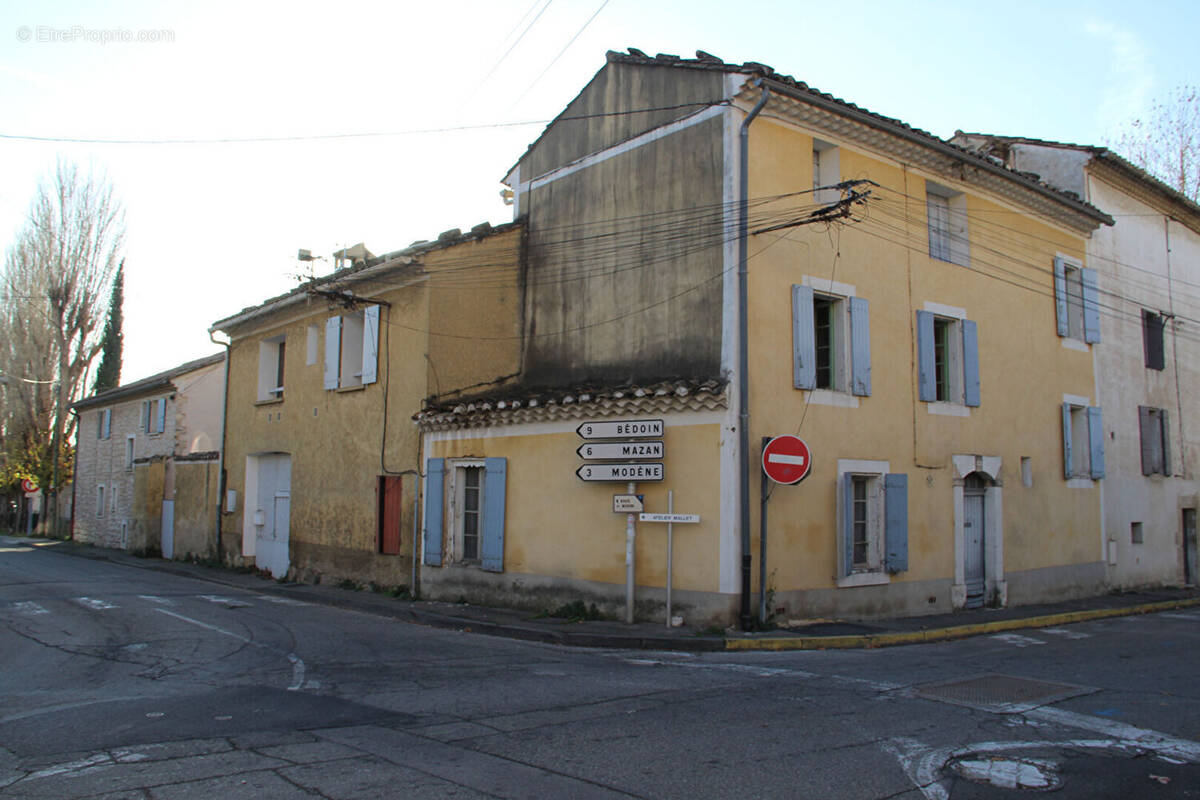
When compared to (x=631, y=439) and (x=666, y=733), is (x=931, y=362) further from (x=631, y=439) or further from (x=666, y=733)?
(x=666, y=733)

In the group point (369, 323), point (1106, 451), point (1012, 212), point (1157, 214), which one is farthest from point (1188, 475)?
point (369, 323)

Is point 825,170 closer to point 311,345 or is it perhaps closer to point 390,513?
point 390,513

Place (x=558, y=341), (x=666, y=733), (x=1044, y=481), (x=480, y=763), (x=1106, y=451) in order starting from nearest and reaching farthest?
(x=480, y=763)
(x=666, y=733)
(x=558, y=341)
(x=1044, y=481)
(x=1106, y=451)

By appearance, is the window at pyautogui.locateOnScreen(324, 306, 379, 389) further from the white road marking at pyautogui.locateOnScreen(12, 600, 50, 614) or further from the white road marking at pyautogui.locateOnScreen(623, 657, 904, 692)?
the white road marking at pyautogui.locateOnScreen(623, 657, 904, 692)

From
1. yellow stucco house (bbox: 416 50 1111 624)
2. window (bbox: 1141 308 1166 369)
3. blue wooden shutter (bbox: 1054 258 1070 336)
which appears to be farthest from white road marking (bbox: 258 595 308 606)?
window (bbox: 1141 308 1166 369)

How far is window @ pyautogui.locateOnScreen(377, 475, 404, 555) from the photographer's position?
616 inches

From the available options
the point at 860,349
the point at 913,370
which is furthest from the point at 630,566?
the point at 913,370

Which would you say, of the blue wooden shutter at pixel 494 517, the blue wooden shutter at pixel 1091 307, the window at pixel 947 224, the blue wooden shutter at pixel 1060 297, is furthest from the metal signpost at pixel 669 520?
the blue wooden shutter at pixel 1091 307

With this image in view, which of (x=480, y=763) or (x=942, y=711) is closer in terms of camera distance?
(x=480, y=763)

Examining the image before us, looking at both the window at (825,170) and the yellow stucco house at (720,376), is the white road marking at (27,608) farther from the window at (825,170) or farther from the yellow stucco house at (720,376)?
the window at (825,170)

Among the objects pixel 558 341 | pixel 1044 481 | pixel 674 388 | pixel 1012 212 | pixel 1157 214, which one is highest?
pixel 1157 214

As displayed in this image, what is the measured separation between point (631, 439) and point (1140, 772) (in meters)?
7.43

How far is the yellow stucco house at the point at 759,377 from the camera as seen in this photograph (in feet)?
38.1

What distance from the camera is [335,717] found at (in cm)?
651
